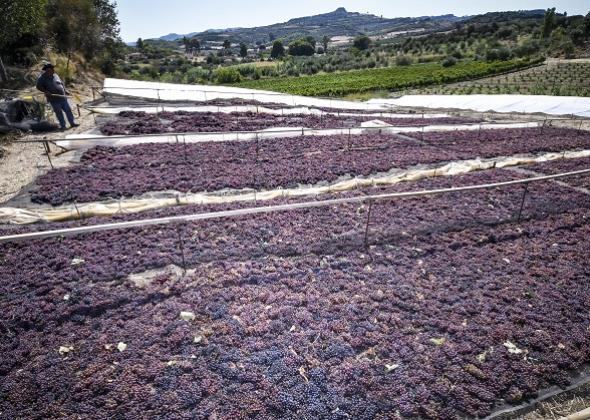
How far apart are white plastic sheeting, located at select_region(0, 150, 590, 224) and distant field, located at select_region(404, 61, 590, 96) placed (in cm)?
3331

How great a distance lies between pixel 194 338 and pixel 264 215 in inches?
151

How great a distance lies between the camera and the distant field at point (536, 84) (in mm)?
38409

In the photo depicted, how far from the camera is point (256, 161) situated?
1148 centimetres

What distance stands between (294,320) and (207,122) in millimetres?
12936

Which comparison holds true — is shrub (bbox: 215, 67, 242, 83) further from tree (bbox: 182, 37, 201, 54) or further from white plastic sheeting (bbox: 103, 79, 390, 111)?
tree (bbox: 182, 37, 201, 54)

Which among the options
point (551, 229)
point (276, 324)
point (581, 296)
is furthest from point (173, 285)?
point (551, 229)

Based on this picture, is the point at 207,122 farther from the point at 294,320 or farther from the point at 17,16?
the point at 294,320

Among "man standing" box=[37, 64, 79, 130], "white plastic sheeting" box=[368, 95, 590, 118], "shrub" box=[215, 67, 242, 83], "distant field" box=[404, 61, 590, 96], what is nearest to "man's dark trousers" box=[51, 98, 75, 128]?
"man standing" box=[37, 64, 79, 130]

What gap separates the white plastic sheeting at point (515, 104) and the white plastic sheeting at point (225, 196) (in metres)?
13.9

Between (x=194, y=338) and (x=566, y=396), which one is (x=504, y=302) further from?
(x=194, y=338)

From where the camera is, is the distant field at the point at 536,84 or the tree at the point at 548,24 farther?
the tree at the point at 548,24

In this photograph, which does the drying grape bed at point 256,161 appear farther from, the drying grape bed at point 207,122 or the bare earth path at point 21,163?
the drying grape bed at point 207,122

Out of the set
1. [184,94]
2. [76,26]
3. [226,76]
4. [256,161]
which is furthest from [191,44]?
[256,161]

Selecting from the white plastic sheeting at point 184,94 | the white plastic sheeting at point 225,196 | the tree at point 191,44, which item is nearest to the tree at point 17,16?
the white plastic sheeting at point 184,94
